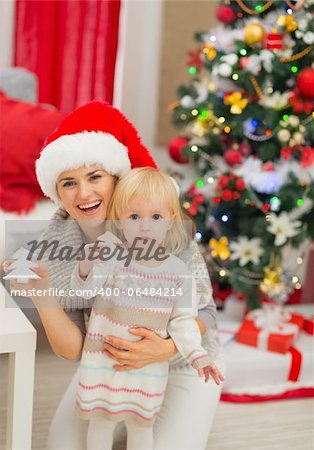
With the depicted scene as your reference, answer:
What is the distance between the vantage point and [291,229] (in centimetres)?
241

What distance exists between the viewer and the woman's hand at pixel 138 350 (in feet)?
4.97

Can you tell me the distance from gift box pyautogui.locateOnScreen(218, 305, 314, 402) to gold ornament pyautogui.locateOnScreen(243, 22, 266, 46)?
3.44ft

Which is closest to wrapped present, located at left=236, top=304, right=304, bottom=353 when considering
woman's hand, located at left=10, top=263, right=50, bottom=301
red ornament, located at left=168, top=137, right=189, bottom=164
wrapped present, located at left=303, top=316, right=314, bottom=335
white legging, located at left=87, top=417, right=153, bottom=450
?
wrapped present, located at left=303, top=316, right=314, bottom=335

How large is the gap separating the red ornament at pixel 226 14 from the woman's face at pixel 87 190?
1.16 metres

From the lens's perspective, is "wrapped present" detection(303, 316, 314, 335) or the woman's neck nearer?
the woman's neck

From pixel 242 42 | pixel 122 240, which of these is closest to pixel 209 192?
pixel 242 42

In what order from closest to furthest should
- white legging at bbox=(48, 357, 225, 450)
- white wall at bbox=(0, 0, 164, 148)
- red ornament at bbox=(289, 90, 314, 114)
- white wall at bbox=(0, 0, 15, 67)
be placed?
white legging at bbox=(48, 357, 225, 450) < red ornament at bbox=(289, 90, 314, 114) < white wall at bbox=(0, 0, 15, 67) < white wall at bbox=(0, 0, 164, 148)

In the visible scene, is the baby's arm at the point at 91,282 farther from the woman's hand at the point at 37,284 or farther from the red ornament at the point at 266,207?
the red ornament at the point at 266,207

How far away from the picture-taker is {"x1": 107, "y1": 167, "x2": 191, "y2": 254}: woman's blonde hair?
1.53 meters

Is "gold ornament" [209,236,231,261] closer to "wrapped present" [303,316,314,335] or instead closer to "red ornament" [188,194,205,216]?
"red ornament" [188,194,205,216]

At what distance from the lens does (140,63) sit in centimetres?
351

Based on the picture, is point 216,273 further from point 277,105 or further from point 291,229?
point 277,105

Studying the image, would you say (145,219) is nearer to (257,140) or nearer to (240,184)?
(240,184)

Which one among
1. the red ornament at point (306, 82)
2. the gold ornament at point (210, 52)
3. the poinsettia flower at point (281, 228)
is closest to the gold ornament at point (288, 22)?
the red ornament at point (306, 82)
